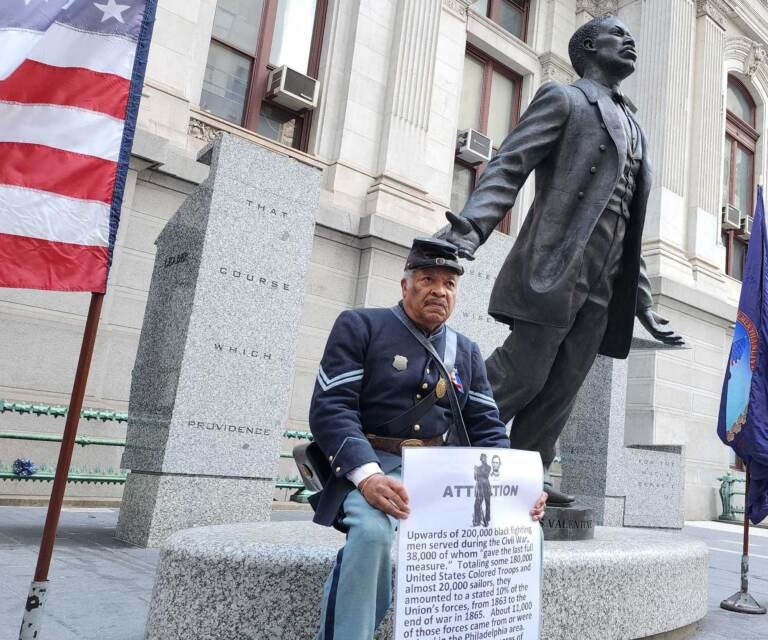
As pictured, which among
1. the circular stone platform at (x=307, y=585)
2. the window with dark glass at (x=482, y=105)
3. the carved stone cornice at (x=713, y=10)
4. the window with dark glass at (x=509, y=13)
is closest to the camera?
the circular stone platform at (x=307, y=585)

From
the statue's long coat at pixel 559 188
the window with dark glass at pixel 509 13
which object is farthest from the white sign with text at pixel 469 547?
the window with dark glass at pixel 509 13

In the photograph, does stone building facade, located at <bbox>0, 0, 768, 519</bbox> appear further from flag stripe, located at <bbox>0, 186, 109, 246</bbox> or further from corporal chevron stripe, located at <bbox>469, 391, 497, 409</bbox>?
corporal chevron stripe, located at <bbox>469, 391, 497, 409</bbox>

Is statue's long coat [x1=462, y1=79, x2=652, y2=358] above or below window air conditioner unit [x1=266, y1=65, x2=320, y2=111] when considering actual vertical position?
below

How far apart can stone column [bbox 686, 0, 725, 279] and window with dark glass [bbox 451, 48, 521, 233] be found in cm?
441

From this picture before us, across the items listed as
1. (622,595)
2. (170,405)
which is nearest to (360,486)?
(622,595)

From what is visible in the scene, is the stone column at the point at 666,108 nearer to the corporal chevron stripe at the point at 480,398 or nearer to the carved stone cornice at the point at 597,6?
the carved stone cornice at the point at 597,6

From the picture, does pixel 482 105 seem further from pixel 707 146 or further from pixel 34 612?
pixel 34 612

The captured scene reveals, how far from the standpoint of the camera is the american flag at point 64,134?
7.75 feet

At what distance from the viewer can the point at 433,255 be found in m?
2.50

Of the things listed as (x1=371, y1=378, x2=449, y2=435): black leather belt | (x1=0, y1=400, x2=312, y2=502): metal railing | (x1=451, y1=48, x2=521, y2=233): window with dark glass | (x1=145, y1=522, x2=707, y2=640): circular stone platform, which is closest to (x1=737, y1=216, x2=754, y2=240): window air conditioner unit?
(x1=451, y1=48, x2=521, y2=233): window with dark glass

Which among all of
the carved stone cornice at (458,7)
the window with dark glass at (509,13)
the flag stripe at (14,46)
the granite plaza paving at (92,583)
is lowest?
the granite plaza paving at (92,583)

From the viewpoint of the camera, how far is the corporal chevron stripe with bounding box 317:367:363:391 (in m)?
2.38

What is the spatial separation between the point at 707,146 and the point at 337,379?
670 inches

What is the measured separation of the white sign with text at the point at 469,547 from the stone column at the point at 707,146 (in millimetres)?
15451
